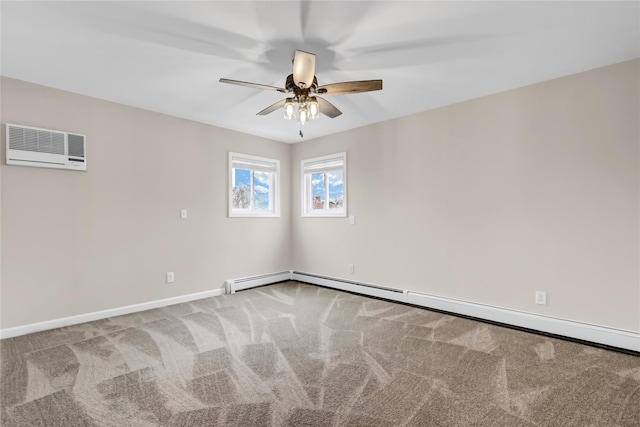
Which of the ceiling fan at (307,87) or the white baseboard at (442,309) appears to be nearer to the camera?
the ceiling fan at (307,87)

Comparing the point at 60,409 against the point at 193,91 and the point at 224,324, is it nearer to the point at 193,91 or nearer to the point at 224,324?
the point at 224,324

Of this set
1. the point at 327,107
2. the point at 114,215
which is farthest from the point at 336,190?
the point at 114,215

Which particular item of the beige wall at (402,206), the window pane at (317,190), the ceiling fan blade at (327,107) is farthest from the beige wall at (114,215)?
the ceiling fan blade at (327,107)

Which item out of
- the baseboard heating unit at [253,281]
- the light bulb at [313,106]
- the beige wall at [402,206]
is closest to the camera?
the light bulb at [313,106]

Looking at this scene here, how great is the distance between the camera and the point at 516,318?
3.22 metres

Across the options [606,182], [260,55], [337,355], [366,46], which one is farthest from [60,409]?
[606,182]

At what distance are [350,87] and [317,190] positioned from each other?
119 inches

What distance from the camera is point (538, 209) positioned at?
3.12 metres

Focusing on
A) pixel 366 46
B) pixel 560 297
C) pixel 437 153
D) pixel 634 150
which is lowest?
pixel 560 297

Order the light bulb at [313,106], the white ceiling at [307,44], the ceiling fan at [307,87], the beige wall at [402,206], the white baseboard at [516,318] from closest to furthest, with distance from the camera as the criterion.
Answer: the white ceiling at [307,44], the ceiling fan at [307,87], the light bulb at [313,106], the white baseboard at [516,318], the beige wall at [402,206]

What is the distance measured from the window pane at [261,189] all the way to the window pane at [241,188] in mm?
116

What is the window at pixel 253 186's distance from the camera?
192 inches

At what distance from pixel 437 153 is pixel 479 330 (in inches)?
82.0

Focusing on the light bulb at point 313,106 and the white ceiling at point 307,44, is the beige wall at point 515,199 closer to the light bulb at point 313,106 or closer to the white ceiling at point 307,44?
the white ceiling at point 307,44
